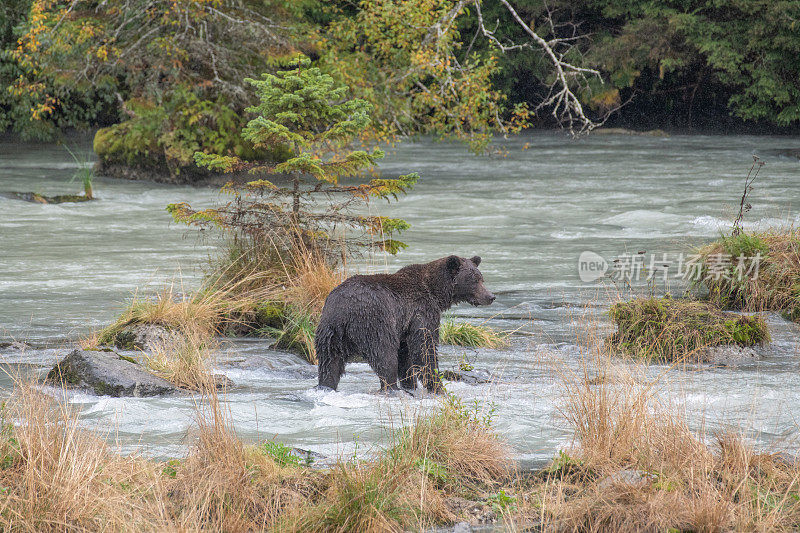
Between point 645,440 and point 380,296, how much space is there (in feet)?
7.46

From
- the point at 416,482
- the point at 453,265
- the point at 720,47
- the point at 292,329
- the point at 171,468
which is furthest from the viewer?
the point at 720,47

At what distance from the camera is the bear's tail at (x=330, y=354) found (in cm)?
683

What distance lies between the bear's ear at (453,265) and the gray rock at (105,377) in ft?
7.27

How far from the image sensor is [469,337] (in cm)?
905

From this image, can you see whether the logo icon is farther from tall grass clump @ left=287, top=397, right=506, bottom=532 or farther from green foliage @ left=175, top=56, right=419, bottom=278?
tall grass clump @ left=287, top=397, right=506, bottom=532

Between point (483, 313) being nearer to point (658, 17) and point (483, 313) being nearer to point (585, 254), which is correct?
point (585, 254)

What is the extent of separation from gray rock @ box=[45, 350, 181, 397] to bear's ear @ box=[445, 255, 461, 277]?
2217 millimetres

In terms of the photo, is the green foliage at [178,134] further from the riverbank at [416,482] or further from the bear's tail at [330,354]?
the riverbank at [416,482]

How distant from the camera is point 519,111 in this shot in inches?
727

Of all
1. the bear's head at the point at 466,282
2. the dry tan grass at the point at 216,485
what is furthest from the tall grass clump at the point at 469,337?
the dry tan grass at the point at 216,485

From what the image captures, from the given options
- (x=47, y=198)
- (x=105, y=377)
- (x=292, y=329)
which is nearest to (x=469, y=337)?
(x=292, y=329)

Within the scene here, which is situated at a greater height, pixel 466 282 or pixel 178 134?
pixel 178 134

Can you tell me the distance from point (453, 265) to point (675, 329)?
2497 mm

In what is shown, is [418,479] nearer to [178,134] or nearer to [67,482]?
[67,482]
